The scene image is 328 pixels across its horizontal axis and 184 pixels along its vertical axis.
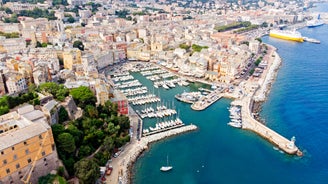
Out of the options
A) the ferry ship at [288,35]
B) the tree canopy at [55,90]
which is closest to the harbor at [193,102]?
the tree canopy at [55,90]

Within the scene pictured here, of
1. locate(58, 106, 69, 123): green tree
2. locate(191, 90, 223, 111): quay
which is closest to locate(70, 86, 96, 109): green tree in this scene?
locate(58, 106, 69, 123): green tree

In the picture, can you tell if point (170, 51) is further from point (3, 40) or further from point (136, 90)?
point (3, 40)

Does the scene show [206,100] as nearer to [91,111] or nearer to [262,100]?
[262,100]

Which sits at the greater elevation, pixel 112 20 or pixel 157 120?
pixel 112 20

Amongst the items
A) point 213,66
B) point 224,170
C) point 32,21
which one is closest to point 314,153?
point 224,170

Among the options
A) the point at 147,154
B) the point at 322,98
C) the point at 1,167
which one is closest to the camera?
the point at 1,167

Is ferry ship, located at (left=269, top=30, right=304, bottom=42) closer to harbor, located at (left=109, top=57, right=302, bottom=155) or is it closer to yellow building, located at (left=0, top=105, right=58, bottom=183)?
harbor, located at (left=109, top=57, right=302, bottom=155)

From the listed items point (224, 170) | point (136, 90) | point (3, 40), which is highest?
point (3, 40)

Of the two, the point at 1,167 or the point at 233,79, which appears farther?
the point at 233,79
